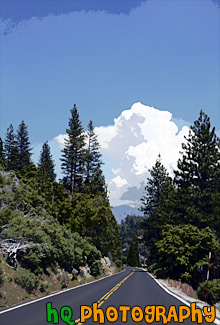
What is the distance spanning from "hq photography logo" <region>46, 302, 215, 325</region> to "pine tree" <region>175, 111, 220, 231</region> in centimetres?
3071

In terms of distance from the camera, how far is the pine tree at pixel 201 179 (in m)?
44.3

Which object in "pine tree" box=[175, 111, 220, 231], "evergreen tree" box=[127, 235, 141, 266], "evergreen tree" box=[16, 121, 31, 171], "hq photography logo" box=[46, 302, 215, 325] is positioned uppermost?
"evergreen tree" box=[16, 121, 31, 171]

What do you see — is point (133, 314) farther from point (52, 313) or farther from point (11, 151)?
point (11, 151)

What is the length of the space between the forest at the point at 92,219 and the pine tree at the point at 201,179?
0.13m

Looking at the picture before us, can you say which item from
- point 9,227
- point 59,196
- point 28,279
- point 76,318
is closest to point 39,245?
point 9,227

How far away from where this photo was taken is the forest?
2239cm

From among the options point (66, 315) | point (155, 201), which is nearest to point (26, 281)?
point (66, 315)

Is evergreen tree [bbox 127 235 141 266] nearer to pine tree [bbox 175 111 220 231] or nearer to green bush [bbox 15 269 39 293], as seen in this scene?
pine tree [bbox 175 111 220 231]

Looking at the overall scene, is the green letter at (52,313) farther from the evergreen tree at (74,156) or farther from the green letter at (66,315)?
the evergreen tree at (74,156)

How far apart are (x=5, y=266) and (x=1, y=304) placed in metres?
5.86

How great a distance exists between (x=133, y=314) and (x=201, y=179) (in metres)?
37.1

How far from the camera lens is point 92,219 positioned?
1939 inches

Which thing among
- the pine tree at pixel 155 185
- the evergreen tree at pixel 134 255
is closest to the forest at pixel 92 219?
the pine tree at pixel 155 185

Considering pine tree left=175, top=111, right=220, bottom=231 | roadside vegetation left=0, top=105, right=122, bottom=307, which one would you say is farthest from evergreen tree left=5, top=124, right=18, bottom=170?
pine tree left=175, top=111, right=220, bottom=231
